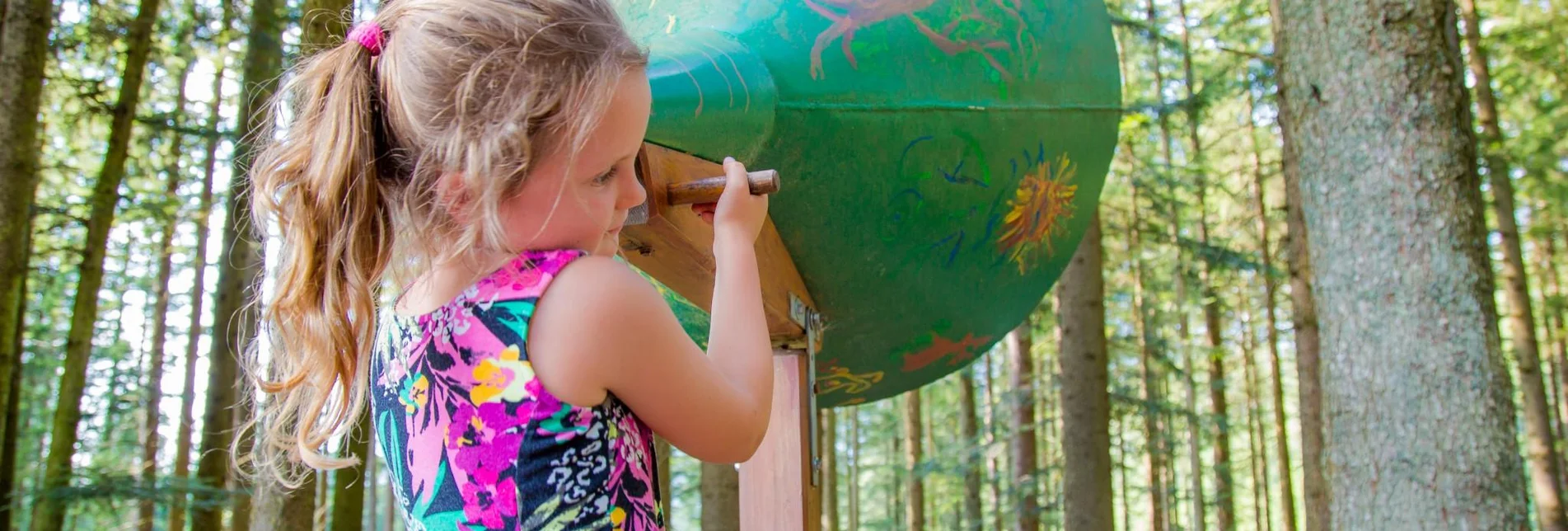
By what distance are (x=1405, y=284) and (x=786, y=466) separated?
2912 millimetres

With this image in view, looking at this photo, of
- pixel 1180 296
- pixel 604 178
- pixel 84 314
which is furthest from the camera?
pixel 1180 296

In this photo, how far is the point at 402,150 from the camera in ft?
4.52

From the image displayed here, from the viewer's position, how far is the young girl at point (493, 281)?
50.6 inches

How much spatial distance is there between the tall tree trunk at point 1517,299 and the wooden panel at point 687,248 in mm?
10577

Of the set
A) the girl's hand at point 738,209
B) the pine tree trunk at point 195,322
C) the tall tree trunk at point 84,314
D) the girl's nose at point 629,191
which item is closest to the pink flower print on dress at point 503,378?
the girl's nose at point 629,191

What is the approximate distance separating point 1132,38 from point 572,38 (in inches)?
592

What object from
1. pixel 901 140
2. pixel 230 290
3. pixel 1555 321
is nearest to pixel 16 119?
pixel 230 290

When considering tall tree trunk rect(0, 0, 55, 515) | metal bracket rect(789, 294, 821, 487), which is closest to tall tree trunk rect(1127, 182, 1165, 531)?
tall tree trunk rect(0, 0, 55, 515)

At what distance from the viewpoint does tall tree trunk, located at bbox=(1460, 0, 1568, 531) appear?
440 inches

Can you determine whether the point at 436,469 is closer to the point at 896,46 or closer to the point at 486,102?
the point at 486,102

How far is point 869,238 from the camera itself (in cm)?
254

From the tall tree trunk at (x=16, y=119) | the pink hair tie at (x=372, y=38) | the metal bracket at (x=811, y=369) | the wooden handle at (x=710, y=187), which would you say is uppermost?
the tall tree trunk at (x=16, y=119)

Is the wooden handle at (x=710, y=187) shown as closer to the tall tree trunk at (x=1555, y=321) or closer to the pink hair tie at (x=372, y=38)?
the pink hair tie at (x=372, y=38)

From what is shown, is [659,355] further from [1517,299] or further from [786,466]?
[1517,299]
